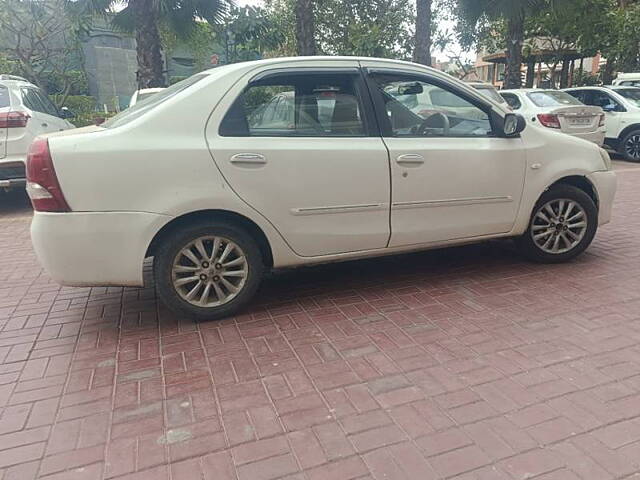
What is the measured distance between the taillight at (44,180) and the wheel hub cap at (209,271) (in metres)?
0.77

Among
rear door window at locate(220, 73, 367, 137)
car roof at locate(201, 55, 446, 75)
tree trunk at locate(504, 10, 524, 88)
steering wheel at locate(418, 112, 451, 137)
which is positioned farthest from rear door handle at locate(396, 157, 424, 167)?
tree trunk at locate(504, 10, 524, 88)

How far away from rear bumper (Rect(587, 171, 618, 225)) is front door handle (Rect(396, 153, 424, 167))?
1725 millimetres

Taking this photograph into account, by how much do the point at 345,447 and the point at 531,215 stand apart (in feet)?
9.40

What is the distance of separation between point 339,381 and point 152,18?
10.4m

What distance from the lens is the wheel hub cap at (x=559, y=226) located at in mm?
4258

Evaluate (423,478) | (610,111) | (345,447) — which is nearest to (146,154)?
(345,447)

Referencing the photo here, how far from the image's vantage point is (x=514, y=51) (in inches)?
558

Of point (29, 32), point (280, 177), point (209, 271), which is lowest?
point (209, 271)

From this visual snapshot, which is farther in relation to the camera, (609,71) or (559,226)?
(609,71)

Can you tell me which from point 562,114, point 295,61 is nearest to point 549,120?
point 562,114

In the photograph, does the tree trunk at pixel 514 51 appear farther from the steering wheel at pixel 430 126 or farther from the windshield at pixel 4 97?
the windshield at pixel 4 97

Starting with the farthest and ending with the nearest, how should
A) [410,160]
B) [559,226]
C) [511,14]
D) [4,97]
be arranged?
[511,14] → [4,97] → [559,226] → [410,160]

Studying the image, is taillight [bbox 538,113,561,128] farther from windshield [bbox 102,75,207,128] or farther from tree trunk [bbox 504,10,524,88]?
windshield [bbox 102,75,207,128]

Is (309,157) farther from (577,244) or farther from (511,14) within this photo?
(511,14)
